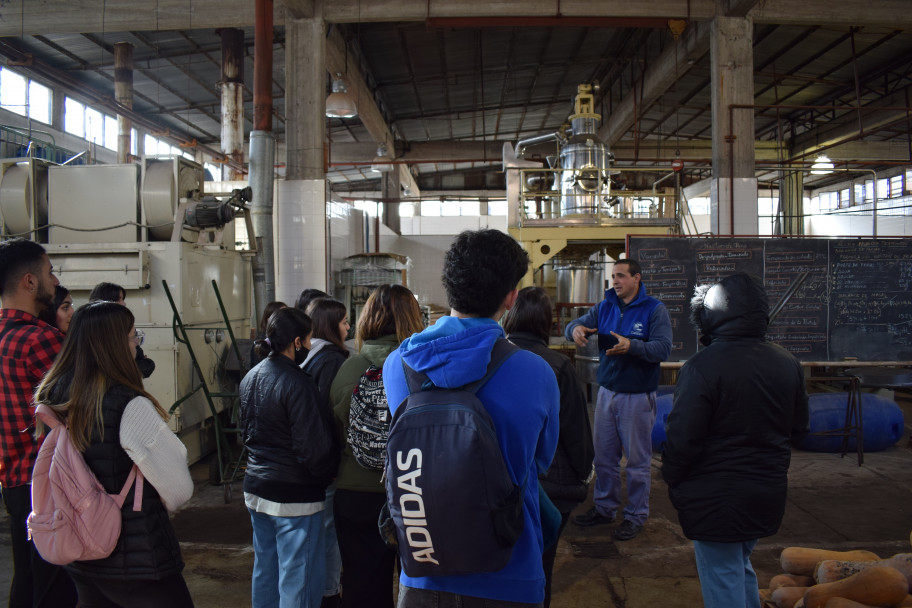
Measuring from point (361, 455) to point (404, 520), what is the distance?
38.5 inches

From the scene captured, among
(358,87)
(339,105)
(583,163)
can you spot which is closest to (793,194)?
(583,163)

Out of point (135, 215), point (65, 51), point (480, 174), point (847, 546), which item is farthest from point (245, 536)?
point (480, 174)

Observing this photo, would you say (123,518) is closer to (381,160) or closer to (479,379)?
(479,379)

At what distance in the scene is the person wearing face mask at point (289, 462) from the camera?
2.46m

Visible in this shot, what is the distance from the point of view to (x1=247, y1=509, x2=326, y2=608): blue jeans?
8.29ft

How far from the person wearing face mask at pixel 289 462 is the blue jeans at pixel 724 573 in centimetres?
161

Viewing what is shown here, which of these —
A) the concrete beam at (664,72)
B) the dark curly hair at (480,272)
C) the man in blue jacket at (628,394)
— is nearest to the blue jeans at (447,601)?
the dark curly hair at (480,272)

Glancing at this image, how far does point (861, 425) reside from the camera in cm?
573

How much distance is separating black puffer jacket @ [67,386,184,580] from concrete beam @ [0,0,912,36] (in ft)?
24.7

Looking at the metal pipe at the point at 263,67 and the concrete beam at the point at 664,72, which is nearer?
the metal pipe at the point at 263,67

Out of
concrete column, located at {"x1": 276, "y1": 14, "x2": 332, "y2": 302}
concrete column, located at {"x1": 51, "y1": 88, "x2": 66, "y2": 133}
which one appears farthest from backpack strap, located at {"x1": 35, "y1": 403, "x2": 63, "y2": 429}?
concrete column, located at {"x1": 51, "y1": 88, "x2": 66, "y2": 133}

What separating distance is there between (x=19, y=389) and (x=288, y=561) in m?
1.31

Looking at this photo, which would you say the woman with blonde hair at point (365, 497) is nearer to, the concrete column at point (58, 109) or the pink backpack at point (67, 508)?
the pink backpack at point (67, 508)

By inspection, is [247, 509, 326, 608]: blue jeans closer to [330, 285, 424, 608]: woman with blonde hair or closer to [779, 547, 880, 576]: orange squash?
[330, 285, 424, 608]: woman with blonde hair
